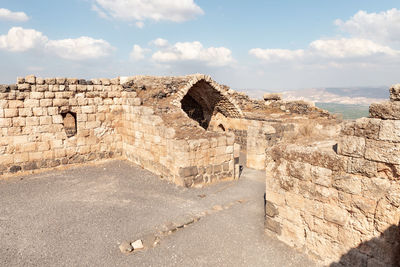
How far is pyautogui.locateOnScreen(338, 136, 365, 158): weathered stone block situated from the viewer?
10.5 ft

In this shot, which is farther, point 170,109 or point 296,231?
point 170,109

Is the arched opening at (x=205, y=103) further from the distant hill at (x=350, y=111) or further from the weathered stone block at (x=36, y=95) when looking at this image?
the weathered stone block at (x=36, y=95)

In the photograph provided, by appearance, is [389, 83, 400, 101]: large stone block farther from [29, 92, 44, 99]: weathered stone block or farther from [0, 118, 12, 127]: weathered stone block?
[0, 118, 12, 127]: weathered stone block

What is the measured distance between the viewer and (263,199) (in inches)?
251

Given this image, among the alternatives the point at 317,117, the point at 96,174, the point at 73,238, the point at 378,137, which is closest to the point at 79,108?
the point at 96,174

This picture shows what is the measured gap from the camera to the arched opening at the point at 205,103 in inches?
513

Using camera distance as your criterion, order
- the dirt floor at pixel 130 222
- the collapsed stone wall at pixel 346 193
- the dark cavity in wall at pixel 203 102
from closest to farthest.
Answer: the collapsed stone wall at pixel 346 193 → the dirt floor at pixel 130 222 → the dark cavity in wall at pixel 203 102

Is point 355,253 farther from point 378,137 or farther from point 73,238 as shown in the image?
point 73,238

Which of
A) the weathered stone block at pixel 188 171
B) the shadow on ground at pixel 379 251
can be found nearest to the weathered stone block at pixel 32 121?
the weathered stone block at pixel 188 171

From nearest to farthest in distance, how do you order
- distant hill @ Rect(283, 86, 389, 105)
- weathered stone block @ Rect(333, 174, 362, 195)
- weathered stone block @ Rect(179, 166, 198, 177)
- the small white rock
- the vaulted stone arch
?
weathered stone block @ Rect(333, 174, 362, 195), the small white rock, weathered stone block @ Rect(179, 166, 198, 177), the vaulted stone arch, distant hill @ Rect(283, 86, 389, 105)

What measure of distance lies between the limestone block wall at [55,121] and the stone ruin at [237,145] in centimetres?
3

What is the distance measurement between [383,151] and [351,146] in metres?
0.35

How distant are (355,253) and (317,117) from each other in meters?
10.4

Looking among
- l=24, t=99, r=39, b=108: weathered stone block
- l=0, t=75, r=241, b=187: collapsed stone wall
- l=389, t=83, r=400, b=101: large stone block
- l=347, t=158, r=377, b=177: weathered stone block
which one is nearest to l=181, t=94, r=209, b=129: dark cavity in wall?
l=0, t=75, r=241, b=187: collapsed stone wall
